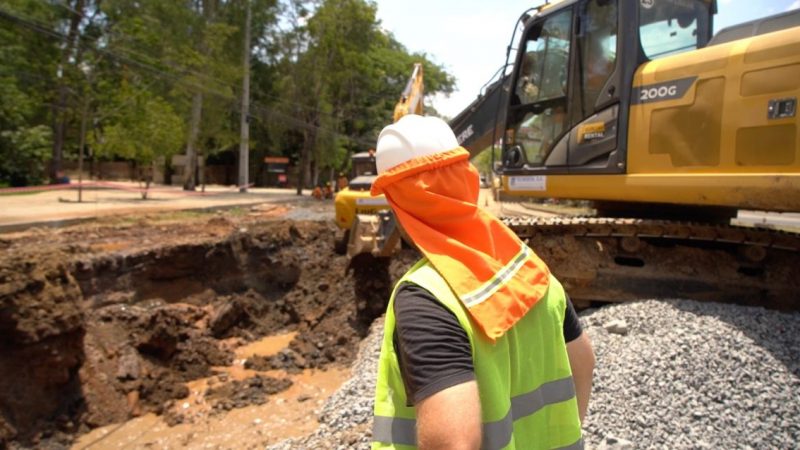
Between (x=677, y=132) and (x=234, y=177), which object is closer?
(x=677, y=132)

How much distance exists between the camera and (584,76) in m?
5.25

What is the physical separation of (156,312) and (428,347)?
7.54 metres

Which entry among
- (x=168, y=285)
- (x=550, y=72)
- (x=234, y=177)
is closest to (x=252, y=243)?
(x=168, y=285)

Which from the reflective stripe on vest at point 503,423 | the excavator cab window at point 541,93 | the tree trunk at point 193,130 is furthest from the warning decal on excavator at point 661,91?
the tree trunk at point 193,130

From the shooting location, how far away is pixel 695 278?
5.05 metres

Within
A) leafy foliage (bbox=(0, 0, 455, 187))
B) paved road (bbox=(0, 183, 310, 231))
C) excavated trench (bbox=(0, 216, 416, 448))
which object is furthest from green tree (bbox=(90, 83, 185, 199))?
excavated trench (bbox=(0, 216, 416, 448))

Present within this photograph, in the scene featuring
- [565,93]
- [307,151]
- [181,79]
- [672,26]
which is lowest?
[565,93]

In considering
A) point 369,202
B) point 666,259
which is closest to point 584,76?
point 666,259

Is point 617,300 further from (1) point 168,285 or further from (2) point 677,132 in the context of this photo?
(1) point 168,285

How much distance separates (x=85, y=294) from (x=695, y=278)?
7672 mm

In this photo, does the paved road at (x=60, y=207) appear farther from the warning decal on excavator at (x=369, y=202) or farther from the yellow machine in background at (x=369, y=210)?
the warning decal on excavator at (x=369, y=202)

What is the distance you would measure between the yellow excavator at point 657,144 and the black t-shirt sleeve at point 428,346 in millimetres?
3583

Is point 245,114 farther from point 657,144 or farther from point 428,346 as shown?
point 428,346

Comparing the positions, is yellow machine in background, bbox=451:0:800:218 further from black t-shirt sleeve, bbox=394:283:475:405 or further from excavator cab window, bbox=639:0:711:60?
black t-shirt sleeve, bbox=394:283:475:405
